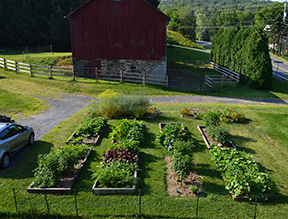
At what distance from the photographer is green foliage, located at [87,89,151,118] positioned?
1467 cm

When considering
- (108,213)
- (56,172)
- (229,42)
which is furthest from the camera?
(229,42)

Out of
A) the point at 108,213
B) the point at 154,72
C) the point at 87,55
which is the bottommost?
the point at 108,213

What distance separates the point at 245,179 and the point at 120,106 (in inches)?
353

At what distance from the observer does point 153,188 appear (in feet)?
26.8

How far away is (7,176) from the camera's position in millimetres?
8836

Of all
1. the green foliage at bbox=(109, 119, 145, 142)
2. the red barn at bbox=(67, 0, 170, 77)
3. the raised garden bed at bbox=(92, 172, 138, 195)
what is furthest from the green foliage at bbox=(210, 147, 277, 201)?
the red barn at bbox=(67, 0, 170, 77)

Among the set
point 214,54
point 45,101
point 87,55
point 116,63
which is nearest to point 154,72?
point 116,63

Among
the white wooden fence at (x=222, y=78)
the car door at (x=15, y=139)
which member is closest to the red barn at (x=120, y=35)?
the white wooden fence at (x=222, y=78)

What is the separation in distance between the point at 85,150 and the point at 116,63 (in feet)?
54.1

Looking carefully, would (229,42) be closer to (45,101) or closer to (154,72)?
(154,72)

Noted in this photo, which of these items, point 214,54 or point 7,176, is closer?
point 7,176

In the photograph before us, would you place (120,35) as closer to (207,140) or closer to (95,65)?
(95,65)

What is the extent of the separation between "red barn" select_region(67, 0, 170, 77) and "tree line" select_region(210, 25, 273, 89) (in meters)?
8.28

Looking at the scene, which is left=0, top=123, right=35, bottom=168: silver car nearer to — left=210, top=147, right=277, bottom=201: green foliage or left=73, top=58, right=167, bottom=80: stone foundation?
left=210, top=147, right=277, bottom=201: green foliage
